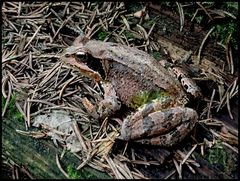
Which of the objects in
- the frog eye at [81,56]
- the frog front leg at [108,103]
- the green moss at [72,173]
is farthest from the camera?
the frog eye at [81,56]

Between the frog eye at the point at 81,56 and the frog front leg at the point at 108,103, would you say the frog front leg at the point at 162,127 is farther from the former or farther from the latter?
the frog eye at the point at 81,56

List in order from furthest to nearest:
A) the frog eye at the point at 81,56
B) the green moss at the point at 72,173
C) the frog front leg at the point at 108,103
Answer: the frog eye at the point at 81,56 < the frog front leg at the point at 108,103 < the green moss at the point at 72,173

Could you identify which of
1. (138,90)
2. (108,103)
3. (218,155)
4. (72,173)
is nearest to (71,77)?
(108,103)

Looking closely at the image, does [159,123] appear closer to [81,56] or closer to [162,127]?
[162,127]

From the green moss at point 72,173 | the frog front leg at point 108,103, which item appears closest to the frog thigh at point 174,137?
the frog front leg at point 108,103

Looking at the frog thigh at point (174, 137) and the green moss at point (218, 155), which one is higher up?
the frog thigh at point (174, 137)

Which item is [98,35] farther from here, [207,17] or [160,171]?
[160,171]

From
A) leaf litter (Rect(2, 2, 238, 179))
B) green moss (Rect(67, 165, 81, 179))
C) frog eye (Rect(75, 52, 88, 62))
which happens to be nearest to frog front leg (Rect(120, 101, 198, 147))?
leaf litter (Rect(2, 2, 238, 179))
